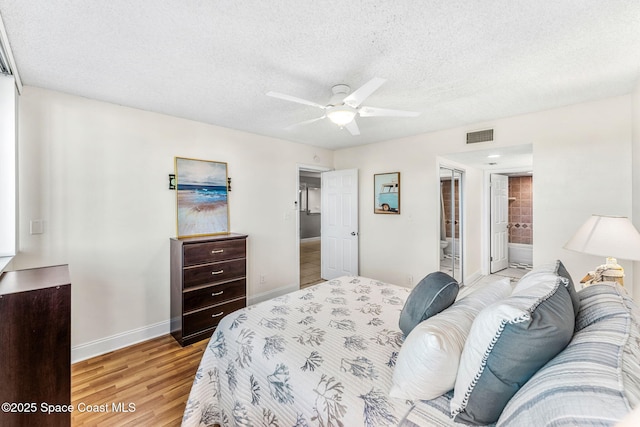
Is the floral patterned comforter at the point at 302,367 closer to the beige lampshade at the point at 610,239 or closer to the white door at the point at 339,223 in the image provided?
the beige lampshade at the point at 610,239

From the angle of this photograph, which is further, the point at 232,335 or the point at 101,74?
the point at 101,74

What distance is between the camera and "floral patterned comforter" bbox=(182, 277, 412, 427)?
3.92 feet

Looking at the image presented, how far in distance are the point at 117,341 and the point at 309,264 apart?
3963mm

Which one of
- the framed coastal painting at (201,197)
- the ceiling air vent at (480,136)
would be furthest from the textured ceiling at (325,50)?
the framed coastal painting at (201,197)

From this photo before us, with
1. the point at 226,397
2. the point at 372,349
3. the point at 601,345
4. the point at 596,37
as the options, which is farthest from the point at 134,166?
the point at 596,37

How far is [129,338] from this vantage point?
9.25ft

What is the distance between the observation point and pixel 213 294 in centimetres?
302

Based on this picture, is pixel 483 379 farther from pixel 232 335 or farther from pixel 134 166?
pixel 134 166

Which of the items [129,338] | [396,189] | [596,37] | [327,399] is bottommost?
[129,338]

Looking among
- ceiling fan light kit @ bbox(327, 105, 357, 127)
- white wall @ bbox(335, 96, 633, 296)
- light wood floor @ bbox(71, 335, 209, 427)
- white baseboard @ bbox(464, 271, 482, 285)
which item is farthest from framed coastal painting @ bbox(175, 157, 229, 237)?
white baseboard @ bbox(464, 271, 482, 285)

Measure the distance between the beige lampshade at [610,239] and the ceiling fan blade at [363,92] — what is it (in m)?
1.80

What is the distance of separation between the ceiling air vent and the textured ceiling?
49cm

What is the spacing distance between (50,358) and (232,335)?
87 cm

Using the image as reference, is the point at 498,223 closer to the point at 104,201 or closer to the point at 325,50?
the point at 325,50
